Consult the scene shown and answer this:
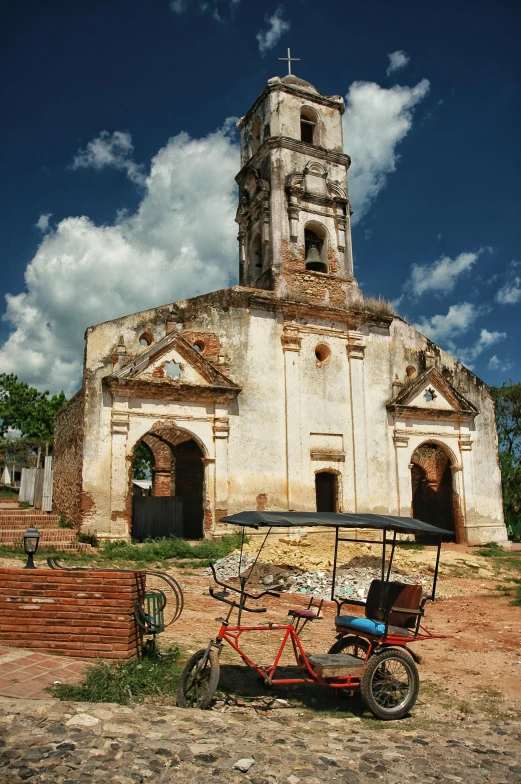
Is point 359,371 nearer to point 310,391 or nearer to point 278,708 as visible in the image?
point 310,391

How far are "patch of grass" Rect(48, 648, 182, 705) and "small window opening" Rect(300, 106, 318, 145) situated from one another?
1982cm

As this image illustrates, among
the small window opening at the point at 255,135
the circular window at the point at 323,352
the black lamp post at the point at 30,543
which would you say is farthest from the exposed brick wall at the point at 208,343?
the black lamp post at the point at 30,543

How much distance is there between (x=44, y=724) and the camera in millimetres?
4953

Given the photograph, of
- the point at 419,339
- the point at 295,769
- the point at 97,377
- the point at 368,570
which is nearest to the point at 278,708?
the point at 295,769

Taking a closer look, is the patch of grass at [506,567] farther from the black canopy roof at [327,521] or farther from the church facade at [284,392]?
the black canopy roof at [327,521]

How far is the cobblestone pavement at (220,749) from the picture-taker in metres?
4.41

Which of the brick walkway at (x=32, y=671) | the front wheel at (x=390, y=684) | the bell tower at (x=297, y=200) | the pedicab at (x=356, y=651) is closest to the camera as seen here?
the brick walkway at (x=32, y=671)

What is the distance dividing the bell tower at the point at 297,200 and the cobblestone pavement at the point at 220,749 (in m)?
16.2

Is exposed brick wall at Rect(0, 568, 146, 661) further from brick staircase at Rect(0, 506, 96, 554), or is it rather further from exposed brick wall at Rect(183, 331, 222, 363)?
exposed brick wall at Rect(183, 331, 222, 363)

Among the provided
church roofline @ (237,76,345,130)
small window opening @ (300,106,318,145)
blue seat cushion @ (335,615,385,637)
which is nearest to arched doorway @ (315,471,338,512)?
small window opening @ (300,106,318,145)

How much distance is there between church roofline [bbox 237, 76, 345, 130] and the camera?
2202 cm

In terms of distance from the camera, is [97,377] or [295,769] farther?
[97,377]

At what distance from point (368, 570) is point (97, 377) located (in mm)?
8797

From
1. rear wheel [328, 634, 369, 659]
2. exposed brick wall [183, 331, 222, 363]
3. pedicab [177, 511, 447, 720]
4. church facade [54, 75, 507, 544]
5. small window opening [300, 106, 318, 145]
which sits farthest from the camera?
small window opening [300, 106, 318, 145]
